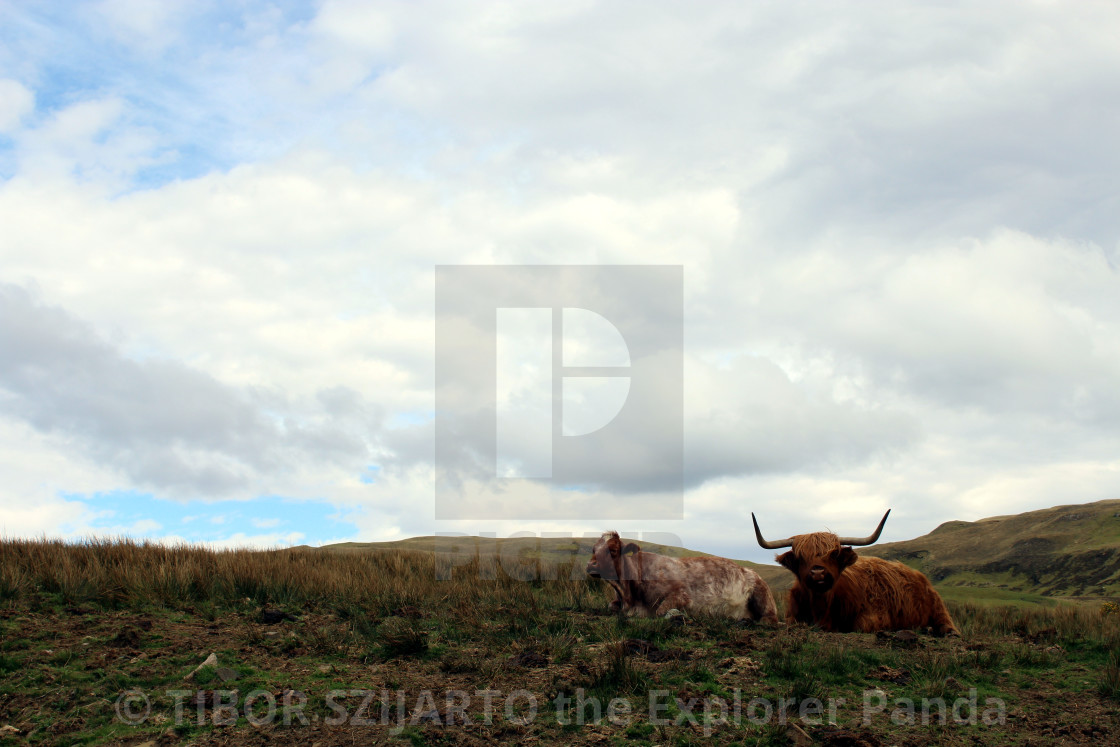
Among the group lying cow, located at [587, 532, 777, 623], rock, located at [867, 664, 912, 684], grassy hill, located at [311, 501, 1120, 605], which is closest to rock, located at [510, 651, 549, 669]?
rock, located at [867, 664, 912, 684]

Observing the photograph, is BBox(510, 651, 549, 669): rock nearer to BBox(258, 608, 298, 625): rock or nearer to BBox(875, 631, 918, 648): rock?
BBox(258, 608, 298, 625): rock

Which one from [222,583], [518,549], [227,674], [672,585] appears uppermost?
[222,583]

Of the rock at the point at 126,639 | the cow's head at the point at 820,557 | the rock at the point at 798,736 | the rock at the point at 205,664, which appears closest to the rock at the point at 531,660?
the rock at the point at 798,736

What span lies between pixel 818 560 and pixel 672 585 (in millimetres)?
2228

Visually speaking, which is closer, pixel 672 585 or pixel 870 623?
pixel 870 623

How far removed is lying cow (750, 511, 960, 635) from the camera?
1055 centimetres

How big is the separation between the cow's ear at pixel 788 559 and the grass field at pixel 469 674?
940mm

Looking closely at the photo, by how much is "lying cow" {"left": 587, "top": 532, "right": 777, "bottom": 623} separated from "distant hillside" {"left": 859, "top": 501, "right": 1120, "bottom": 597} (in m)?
44.7

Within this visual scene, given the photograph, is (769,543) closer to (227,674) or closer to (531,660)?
(531,660)

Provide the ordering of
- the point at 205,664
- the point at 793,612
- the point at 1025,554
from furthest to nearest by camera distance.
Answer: the point at 1025,554
the point at 793,612
the point at 205,664

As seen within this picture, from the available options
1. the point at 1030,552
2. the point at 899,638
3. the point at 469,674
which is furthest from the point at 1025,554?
the point at 469,674

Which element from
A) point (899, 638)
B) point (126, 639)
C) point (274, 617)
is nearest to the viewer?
point (126, 639)

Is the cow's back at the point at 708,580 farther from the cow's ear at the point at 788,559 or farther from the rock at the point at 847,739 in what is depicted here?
the rock at the point at 847,739

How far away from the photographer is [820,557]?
1052cm
